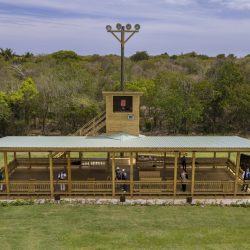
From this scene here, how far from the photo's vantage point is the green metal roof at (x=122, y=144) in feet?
48.8

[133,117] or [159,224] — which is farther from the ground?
[133,117]

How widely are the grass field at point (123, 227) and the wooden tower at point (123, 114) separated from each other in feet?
16.1

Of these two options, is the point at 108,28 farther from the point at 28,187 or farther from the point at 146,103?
the point at 146,103

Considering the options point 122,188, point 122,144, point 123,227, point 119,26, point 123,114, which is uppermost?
point 119,26

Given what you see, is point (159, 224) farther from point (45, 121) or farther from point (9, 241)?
point (45, 121)

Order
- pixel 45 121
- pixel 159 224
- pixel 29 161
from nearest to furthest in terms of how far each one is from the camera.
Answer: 1. pixel 159 224
2. pixel 29 161
3. pixel 45 121

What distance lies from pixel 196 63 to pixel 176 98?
38.1 metres

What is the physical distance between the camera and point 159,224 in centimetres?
1265

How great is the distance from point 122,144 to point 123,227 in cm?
443

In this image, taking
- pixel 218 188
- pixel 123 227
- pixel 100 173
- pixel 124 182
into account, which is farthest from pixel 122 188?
pixel 218 188

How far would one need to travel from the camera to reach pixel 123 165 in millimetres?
19453

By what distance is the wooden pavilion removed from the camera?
15.0m

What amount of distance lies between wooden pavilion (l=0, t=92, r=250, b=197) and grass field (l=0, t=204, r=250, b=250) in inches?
50.9

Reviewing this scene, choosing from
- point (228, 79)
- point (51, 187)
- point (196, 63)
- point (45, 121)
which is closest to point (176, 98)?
point (228, 79)
